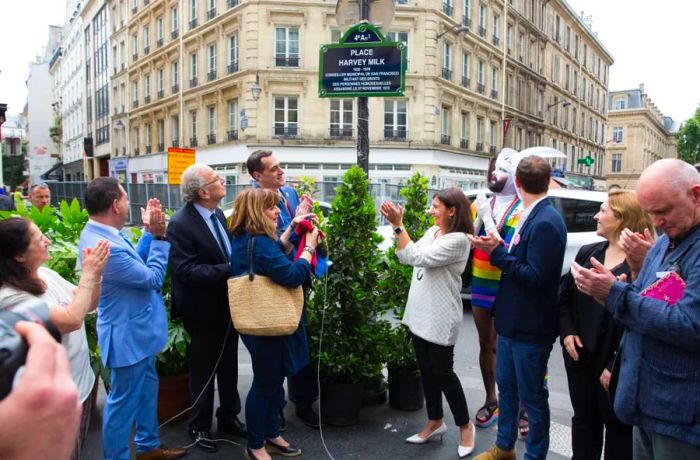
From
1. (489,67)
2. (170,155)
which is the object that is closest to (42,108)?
(489,67)

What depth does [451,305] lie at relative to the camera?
374 centimetres

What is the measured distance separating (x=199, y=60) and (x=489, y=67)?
17030 mm

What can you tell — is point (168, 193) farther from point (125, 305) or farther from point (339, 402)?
point (125, 305)

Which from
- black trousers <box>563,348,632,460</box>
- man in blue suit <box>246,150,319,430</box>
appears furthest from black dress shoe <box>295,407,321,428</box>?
black trousers <box>563,348,632,460</box>

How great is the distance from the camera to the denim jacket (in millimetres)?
2055

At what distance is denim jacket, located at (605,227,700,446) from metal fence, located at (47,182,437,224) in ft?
36.6

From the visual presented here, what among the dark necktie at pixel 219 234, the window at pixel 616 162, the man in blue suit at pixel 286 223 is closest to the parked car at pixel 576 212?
the man in blue suit at pixel 286 223

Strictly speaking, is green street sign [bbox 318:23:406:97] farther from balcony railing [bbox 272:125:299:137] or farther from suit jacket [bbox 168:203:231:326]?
balcony railing [bbox 272:125:299:137]

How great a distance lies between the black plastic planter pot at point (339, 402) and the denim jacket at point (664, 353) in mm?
2303

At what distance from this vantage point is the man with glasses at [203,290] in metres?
3.65

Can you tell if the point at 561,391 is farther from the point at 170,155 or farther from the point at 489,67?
the point at 489,67

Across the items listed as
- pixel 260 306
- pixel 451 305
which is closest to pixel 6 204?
pixel 260 306

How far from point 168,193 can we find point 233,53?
11.3m

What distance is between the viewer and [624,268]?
9.70ft
